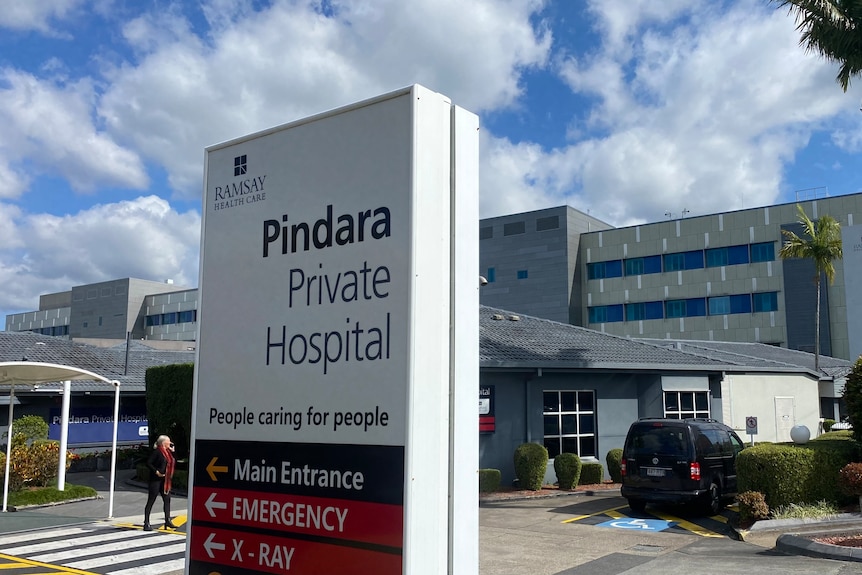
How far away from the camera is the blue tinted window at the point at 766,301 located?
5556 centimetres

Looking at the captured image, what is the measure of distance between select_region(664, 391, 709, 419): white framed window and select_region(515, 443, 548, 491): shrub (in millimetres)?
5902

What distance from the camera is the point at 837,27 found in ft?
62.2

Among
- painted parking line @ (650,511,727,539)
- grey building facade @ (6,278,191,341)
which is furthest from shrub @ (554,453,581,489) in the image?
grey building facade @ (6,278,191,341)

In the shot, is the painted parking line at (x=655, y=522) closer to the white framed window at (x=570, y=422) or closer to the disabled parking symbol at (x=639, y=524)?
the disabled parking symbol at (x=639, y=524)

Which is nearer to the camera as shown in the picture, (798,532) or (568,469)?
(798,532)

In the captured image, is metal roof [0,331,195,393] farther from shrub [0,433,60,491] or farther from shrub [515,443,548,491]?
shrub [515,443,548,491]

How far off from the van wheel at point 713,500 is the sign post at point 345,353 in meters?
14.3

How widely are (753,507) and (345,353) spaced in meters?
12.8

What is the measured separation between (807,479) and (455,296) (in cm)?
1337

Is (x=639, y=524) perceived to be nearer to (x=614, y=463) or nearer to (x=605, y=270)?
(x=614, y=463)

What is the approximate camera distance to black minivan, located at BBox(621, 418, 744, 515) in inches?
618

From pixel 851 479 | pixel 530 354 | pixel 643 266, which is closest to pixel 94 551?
pixel 530 354

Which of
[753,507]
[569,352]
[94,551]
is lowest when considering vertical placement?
[94,551]

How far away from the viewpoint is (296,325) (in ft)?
11.1
